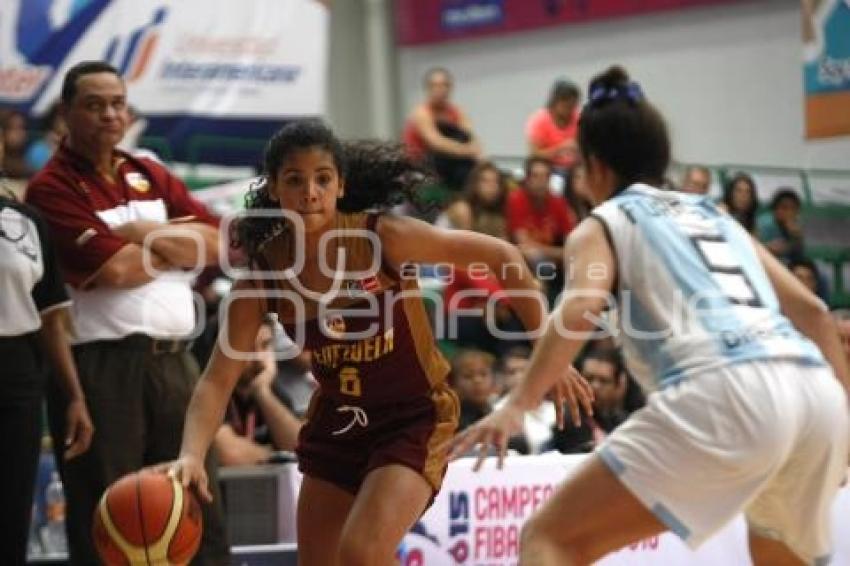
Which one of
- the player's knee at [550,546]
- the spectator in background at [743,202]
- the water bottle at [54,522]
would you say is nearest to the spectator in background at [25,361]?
the water bottle at [54,522]

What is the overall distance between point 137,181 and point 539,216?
5.98m

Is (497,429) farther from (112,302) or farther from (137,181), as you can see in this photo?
(137,181)

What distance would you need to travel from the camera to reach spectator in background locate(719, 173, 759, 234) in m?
12.7

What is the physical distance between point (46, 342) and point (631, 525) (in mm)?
3151

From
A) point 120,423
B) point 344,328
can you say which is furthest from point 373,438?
point 120,423

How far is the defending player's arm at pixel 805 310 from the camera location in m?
5.07

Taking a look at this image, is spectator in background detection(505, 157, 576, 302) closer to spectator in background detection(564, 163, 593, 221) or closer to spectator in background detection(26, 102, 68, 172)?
spectator in background detection(564, 163, 593, 221)

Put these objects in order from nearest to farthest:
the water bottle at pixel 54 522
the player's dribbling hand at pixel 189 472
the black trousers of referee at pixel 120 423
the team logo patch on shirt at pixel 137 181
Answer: the player's dribbling hand at pixel 189 472 → the black trousers of referee at pixel 120 423 → the team logo patch on shirt at pixel 137 181 → the water bottle at pixel 54 522

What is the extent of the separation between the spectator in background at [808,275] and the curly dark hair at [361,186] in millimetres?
5810

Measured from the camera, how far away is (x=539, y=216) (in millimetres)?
12789

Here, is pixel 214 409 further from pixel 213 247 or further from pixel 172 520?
pixel 213 247

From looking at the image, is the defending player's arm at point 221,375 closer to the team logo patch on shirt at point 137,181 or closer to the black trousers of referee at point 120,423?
the black trousers of referee at point 120,423

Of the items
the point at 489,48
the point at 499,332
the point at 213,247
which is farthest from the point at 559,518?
the point at 489,48

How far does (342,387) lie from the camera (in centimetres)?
574
